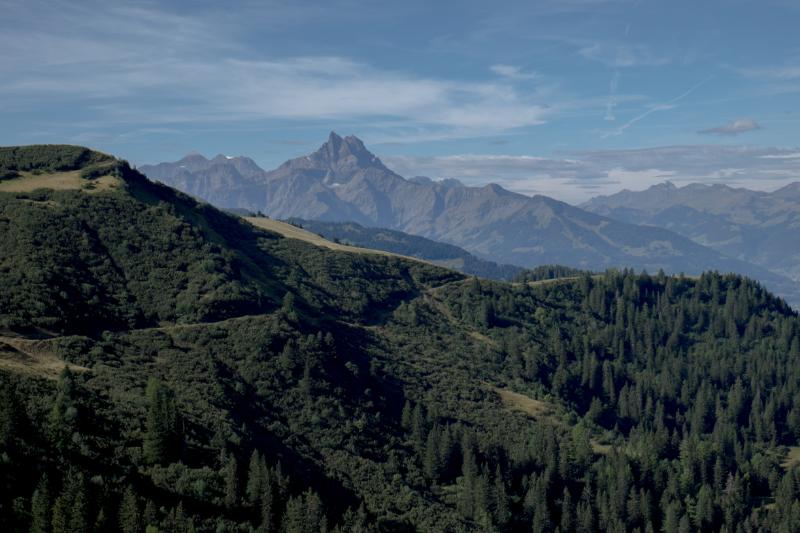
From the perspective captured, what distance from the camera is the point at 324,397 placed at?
99562 millimetres

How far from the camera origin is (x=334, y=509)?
73.1 metres

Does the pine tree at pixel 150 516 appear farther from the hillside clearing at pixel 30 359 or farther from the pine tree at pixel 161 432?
the hillside clearing at pixel 30 359

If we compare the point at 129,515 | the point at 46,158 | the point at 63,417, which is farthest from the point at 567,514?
the point at 46,158

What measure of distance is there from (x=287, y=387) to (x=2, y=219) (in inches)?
2405

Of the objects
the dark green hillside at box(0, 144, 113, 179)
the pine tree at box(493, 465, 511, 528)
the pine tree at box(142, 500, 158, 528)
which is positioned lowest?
the pine tree at box(493, 465, 511, 528)

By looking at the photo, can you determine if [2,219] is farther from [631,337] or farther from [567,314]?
[631,337]

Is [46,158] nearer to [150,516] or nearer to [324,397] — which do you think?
[324,397]

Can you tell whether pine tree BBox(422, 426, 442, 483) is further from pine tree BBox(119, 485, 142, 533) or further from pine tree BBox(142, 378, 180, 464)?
pine tree BBox(119, 485, 142, 533)

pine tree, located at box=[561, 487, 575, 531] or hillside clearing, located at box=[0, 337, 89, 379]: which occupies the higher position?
hillside clearing, located at box=[0, 337, 89, 379]

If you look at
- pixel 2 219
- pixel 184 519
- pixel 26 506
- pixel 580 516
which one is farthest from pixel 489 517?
pixel 2 219

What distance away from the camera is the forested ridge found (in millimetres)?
61750

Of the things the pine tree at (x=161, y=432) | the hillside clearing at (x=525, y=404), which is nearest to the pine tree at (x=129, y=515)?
the pine tree at (x=161, y=432)

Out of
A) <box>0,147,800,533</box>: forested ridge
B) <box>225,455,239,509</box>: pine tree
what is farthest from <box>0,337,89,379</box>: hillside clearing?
<box>225,455,239,509</box>: pine tree

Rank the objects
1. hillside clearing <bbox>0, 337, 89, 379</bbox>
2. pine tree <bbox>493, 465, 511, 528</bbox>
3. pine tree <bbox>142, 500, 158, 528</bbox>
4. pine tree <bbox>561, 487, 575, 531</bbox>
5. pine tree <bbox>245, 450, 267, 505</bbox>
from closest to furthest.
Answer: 1. pine tree <bbox>142, 500, 158, 528</bbox>
2. pine tree <bbox>245, 450, 267, 505</bbox>
3. hillside clearing <bbox>0, 337, 89, 379</bbox>
4. pine tree <bbox>493, 465, 511, 528</bbox>
5. pine tree <bbox>561, 487, 575, 531</bbox>
